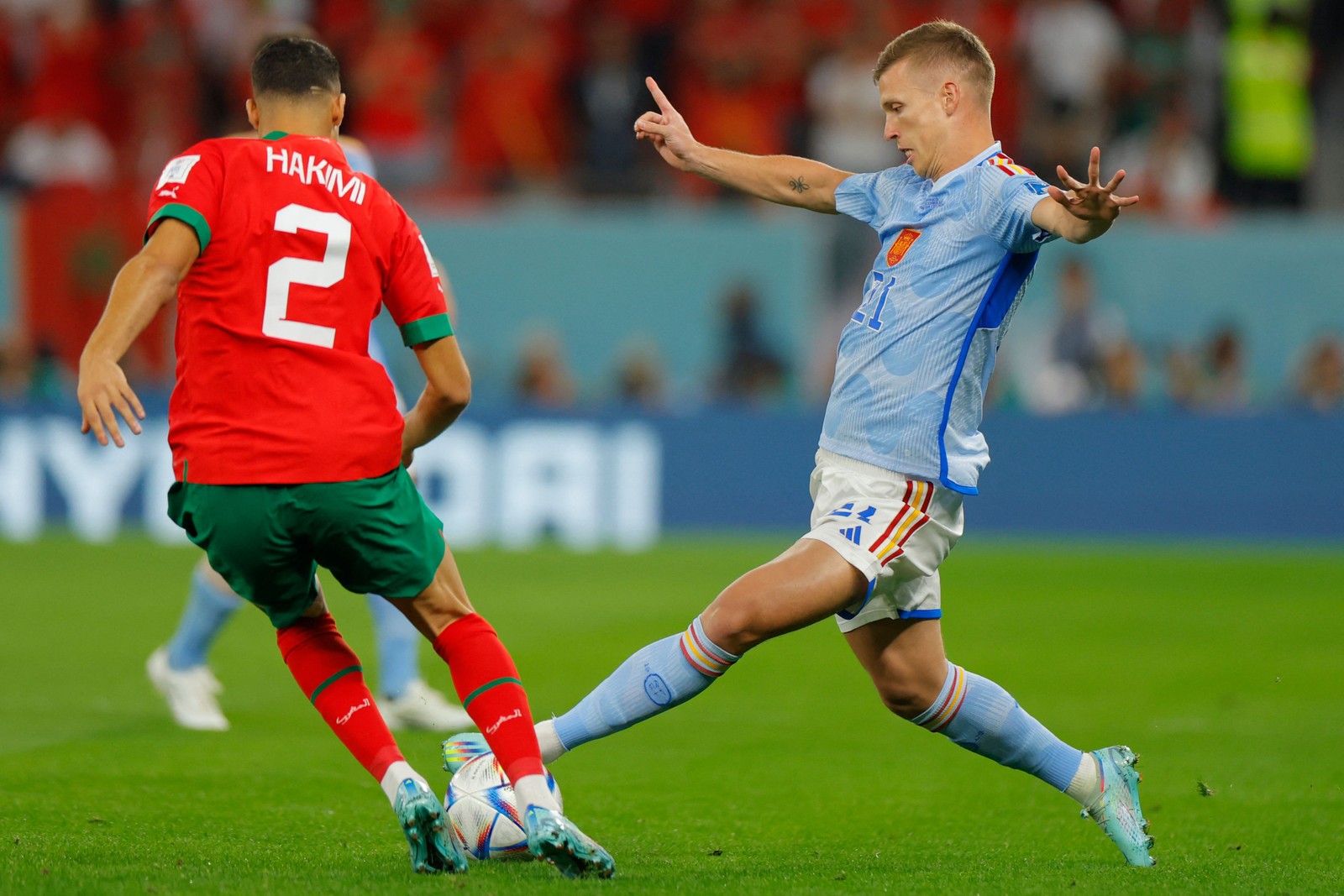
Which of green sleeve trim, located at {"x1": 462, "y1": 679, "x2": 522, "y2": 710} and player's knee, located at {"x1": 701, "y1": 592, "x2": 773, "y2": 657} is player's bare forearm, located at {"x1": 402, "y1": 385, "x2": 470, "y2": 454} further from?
player's knee, located at {"x1": 701, "y1": 592, "x2": 773, "y2": 657}

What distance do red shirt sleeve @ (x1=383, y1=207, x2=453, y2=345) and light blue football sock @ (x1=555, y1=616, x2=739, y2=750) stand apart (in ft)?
3.35

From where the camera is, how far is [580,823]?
522 cm

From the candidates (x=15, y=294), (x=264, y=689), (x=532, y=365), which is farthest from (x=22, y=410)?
(x=264, y=689)

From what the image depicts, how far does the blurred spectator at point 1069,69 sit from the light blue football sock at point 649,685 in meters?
12.1

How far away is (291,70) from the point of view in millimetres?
4375

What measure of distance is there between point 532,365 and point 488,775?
10.3m

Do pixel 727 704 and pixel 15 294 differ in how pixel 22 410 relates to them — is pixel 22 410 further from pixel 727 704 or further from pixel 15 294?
pixel 727 704

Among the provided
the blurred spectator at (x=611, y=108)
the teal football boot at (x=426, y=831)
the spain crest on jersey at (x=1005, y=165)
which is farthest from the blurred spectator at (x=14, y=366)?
the spain crest on jersey at (x=1005, y=165)

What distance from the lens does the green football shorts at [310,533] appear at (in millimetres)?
4195

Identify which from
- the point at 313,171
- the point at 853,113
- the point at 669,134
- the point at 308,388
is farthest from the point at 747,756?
the point at 853,113

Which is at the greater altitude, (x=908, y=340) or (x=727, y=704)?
(x=908, y=340)

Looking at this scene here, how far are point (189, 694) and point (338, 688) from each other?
2.68 m

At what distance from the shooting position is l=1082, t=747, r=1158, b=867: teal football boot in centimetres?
472

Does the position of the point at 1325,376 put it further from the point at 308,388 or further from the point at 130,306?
the point at 130,306
